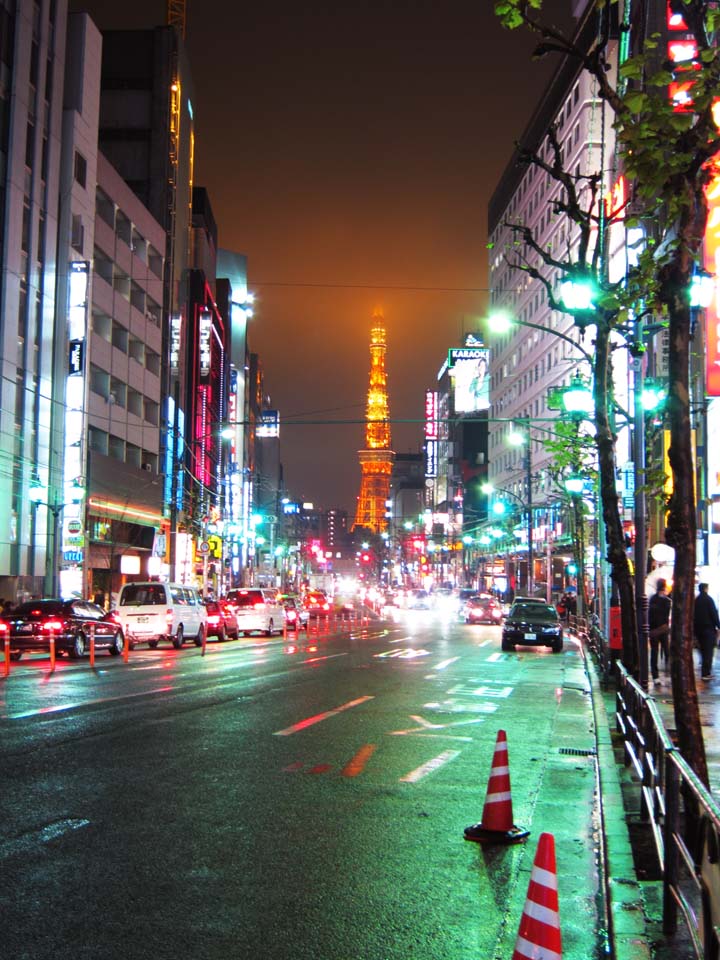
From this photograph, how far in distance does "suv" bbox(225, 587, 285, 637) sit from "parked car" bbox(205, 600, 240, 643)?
0.53 m

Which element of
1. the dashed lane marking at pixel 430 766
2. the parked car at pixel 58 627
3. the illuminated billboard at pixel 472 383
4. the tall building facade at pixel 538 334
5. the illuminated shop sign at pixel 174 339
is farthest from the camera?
the illuminated billboard at pixel 472 383

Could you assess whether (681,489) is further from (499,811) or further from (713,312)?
(713,312)

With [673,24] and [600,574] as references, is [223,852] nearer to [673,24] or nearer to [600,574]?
[600,574]

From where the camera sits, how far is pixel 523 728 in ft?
49.0

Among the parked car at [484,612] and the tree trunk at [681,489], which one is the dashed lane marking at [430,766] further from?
the parked car at [484,612]

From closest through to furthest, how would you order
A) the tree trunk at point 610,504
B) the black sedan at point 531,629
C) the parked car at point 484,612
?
the tree trunk at point 610,504, the black sedan at point 531,629, the parked car at point 484,612

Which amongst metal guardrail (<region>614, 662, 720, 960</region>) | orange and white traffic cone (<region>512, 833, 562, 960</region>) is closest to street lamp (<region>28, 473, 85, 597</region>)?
metal guardrail (<region>614, 662, 720, 960</region>)

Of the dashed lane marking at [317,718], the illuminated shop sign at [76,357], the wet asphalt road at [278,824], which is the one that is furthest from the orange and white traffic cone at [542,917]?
the illuminated shop sign at [76,357]

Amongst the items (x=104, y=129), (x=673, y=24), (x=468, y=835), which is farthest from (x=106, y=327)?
(x=468, y=835)

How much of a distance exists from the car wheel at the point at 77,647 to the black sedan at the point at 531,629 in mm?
13445

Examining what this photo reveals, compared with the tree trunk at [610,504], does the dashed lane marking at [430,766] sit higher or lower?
lower

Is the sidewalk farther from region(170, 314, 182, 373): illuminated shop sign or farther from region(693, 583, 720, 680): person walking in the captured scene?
region(170, 314, 182, 373): illuminated shop sign

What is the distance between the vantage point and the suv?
145ft

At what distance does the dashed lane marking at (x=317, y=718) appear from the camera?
13711 millimetres
